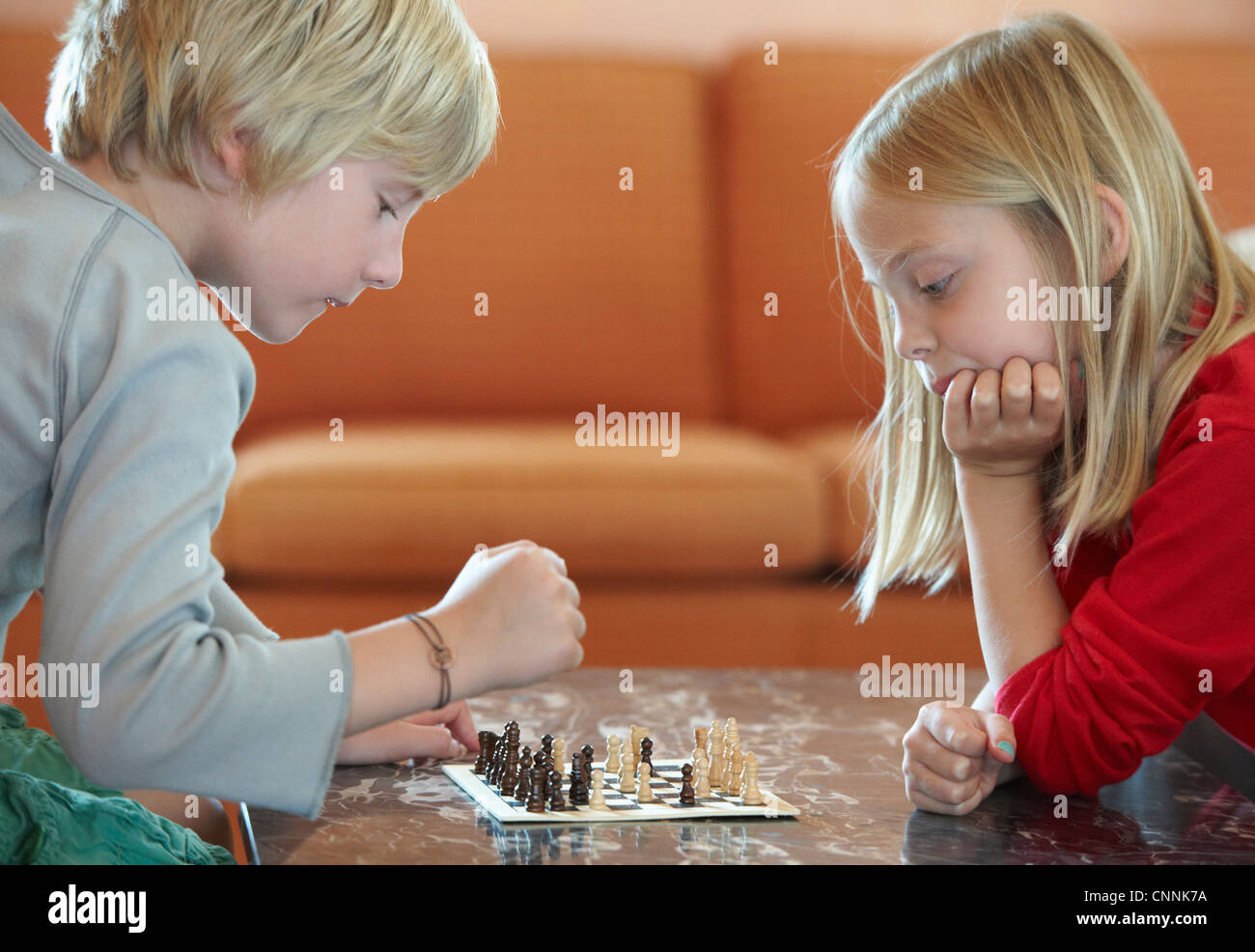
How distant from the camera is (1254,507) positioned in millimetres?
1170

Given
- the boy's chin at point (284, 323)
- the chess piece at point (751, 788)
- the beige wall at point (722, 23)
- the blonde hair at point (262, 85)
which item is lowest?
the chess piece at point (751, 788)

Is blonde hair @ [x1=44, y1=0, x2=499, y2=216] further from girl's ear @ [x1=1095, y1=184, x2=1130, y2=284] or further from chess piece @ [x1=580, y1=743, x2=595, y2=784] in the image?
girl's ear @ [x1=1095, y1=184, x2=1130, y2=284]

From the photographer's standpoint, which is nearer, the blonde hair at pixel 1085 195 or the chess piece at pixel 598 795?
the chess piece at pixel 598 795

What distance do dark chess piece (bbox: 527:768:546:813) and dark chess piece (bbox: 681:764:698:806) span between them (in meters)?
0.13

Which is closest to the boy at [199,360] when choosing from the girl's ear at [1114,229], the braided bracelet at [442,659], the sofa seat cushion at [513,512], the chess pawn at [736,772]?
the braided bracelet at [442,659]

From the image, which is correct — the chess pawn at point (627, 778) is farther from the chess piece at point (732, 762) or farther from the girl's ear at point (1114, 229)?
the girl's ear at point (1114, 229)

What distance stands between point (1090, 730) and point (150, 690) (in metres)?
0.80

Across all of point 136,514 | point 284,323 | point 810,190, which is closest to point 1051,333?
point 284,323

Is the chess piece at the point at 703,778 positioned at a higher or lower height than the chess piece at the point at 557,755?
lower

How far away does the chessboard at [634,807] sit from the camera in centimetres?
112

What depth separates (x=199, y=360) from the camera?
1.03 meters

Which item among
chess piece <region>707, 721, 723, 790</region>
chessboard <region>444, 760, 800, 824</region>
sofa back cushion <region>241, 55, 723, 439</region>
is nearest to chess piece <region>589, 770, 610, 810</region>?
chessboard <region>444, 760, 800, 824</region>
